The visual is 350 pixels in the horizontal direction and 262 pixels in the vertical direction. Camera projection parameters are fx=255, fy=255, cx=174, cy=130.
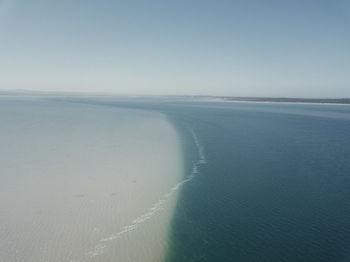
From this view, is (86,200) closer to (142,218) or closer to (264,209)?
(142,218)

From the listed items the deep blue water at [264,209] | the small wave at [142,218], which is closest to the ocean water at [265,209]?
the deep blue water at [264,209]

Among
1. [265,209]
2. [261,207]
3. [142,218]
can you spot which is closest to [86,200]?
[142,218]

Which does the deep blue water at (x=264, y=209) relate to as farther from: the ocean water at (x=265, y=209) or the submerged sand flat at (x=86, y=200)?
the submerged sand flat at (x=86, y=200)

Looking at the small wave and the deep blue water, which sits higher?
the deep blue water

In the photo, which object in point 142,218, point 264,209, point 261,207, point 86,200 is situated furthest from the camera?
point 86,200

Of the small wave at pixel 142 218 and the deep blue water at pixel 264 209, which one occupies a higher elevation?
the deep blue water at pixel 264 209

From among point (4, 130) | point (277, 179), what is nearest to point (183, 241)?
point (277, 179)

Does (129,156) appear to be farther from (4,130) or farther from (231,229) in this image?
(4,130)

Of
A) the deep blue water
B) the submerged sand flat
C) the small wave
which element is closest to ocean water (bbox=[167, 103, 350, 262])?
the deep blue water

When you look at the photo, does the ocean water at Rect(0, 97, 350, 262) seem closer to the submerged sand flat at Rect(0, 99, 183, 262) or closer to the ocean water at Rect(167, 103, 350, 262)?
the ocean water at Rect(167, 103, 350, 262)
